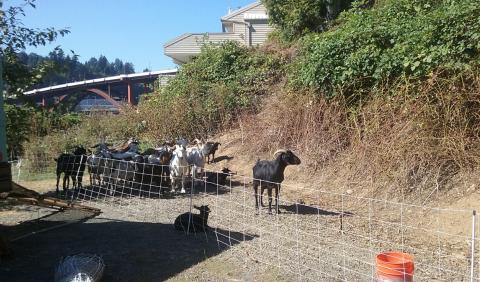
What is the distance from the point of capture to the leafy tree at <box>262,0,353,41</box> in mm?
18672

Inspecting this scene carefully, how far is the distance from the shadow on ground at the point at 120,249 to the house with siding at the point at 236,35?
1961cm

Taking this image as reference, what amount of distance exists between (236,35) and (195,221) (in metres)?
22.5

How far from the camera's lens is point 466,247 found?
646 centimetres

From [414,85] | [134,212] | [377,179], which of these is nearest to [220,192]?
[134,212]

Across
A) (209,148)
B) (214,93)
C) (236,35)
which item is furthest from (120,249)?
(236,35)

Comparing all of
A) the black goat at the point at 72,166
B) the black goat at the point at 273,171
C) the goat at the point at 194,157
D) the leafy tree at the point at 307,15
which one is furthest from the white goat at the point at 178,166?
the leafy tree at the point at 307,15

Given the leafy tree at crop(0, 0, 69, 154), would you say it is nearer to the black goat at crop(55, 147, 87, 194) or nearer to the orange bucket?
the black goat at crop(55, 147, 87, 194)

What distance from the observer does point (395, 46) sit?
1045cm

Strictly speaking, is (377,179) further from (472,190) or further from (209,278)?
(209,278)

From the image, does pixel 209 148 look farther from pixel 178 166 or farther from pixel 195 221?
pixel 195 221

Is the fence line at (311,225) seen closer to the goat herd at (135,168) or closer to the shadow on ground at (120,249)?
the goat herd at (135,168)

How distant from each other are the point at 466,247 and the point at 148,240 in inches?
176

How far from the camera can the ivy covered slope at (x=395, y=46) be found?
30.2 ft

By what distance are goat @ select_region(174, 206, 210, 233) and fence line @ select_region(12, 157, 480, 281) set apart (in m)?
0.26
